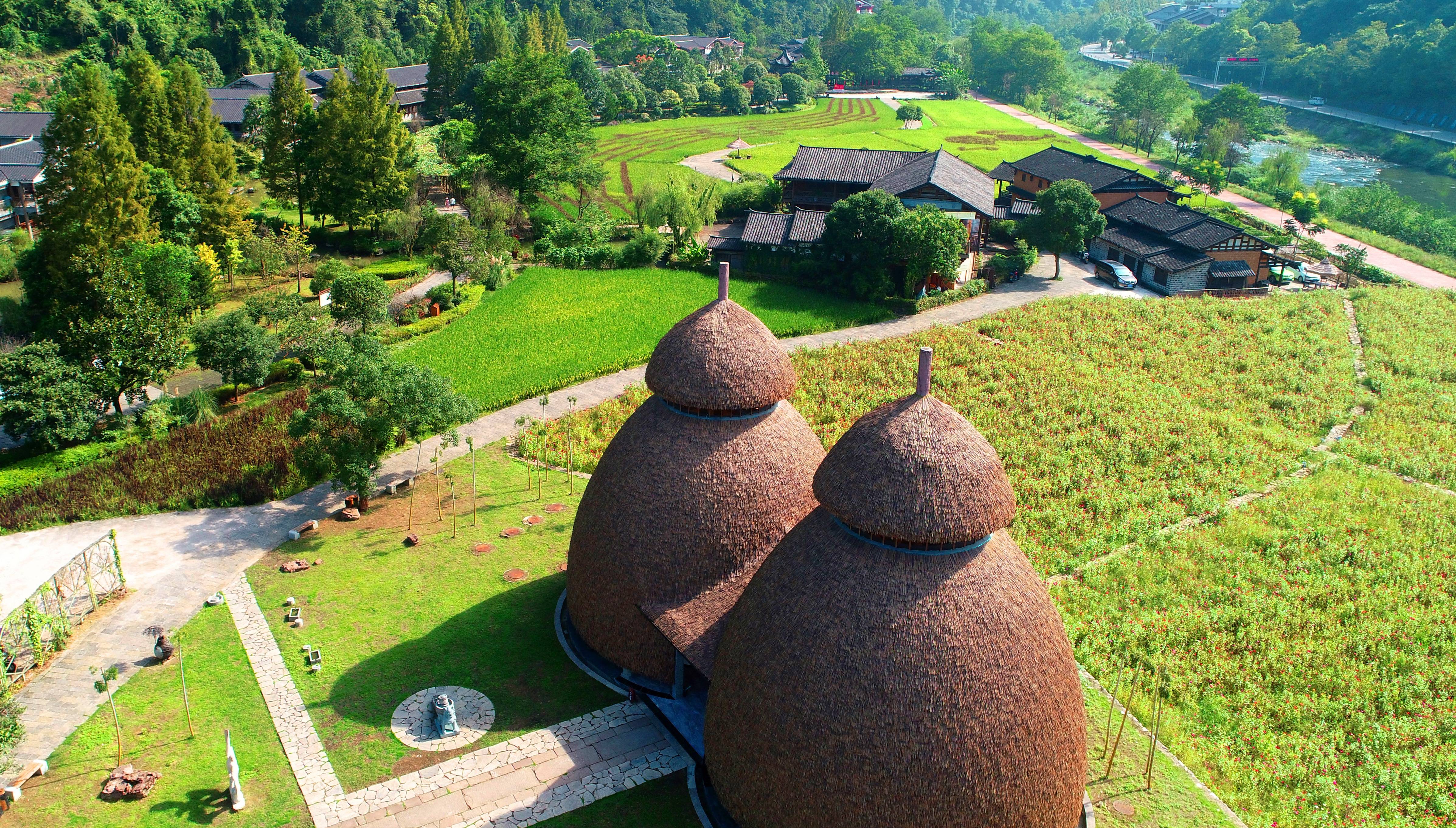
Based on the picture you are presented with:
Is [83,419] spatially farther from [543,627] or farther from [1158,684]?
[1158,684]

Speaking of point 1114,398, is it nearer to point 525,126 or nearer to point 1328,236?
point 525,126

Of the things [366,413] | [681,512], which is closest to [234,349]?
[366,413]

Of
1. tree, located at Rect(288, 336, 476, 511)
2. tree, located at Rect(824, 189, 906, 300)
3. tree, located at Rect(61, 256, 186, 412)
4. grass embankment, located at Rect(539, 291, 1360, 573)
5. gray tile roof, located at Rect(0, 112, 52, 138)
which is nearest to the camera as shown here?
tree, located at Rect(288, 336, 476, 511)

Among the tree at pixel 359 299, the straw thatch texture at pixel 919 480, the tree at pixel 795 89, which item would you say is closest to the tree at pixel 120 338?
the tree at pixel 359 299

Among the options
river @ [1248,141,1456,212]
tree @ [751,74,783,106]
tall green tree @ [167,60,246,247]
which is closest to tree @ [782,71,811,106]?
tree @ [751,74,783,106]

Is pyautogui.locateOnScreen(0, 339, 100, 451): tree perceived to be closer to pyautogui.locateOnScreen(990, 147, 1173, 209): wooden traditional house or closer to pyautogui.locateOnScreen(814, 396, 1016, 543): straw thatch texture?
pyautogui.locateOnScreen(814, 396, 1016, 543): straw thatch texture

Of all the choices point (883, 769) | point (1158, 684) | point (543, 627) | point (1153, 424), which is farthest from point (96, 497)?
point (1153, 424)
